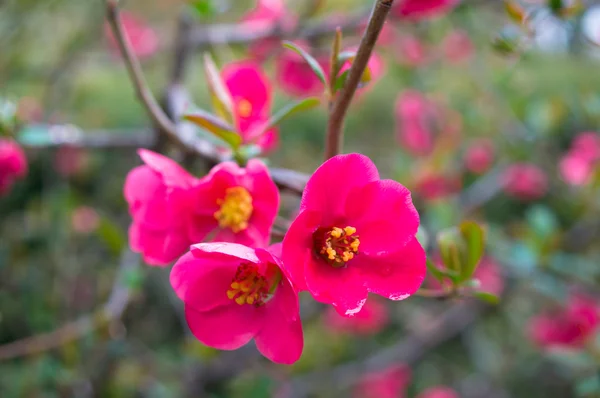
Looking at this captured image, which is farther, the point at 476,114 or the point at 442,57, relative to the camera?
the point at 442,57

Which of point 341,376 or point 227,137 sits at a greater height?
point 227,137

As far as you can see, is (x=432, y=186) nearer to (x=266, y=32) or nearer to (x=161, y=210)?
(x=266, y=32)

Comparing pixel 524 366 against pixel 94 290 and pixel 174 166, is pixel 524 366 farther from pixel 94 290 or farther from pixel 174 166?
pixel 174 166

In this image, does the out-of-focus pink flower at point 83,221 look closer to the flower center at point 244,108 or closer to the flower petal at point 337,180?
the flower center at point 244,108

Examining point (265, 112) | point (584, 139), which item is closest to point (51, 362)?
point (265, 112)

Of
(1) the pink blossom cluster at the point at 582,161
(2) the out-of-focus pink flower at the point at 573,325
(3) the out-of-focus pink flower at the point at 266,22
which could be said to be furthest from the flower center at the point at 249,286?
(1) the pink blossom cluster at the point at 582,161

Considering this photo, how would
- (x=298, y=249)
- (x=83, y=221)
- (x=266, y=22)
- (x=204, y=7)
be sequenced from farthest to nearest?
(x=83, y=221), (x=266, y=22), (x=204, y=7), (x=298, y=249)

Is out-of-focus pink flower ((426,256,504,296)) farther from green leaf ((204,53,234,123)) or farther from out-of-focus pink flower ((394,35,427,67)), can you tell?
green leaf ((204,53,234,123))

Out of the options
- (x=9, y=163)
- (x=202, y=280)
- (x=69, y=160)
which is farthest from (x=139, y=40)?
(x=202, y=280)
